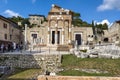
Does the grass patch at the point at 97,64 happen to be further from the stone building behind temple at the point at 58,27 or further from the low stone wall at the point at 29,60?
the stone building behind temple at the point at 58,27

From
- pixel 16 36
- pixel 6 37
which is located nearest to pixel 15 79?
pixel 6 37

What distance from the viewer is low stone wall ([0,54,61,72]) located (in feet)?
101

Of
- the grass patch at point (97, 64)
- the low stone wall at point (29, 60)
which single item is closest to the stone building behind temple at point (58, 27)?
the low stone wall at point (29, 60)

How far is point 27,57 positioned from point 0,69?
585 centimetres

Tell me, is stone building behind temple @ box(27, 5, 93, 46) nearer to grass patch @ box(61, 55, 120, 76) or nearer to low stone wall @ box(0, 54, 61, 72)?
low stone wall @ box(0, 54, 61, 72)

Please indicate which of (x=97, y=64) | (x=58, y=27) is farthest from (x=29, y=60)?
(x=58, y=27)

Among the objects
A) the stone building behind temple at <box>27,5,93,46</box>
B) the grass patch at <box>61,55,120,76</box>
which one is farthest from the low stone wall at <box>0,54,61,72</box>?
the stone building behind temple at <box>27,5,93,46</box>

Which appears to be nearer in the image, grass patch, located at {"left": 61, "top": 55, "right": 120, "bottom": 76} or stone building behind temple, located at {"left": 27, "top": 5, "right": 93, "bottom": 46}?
grass patch, located at {"left": 61, "top": 55, "right": 120, "bottom": 76}

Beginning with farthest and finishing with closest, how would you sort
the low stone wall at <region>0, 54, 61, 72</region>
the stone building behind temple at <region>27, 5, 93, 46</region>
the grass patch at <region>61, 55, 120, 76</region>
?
the stone building behind temple at <region>27, 5, 93, 46</region>
the low stone wall at <region>0, 54, 61, 72</region>
the grass patch at <region>61, 55, 120, 76</region>

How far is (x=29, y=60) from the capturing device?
31.5m

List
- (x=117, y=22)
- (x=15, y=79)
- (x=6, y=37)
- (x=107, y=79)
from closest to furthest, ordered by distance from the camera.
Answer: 1. (x=107, y=79)
2. (x=15, y=79)
3. (x=6, y=37)
4. (x=117, y=22)

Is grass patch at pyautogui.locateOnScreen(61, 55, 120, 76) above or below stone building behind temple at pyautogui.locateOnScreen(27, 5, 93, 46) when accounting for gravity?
below

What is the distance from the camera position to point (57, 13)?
49.8m

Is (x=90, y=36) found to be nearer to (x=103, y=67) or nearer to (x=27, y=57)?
(x=27, y=57)
